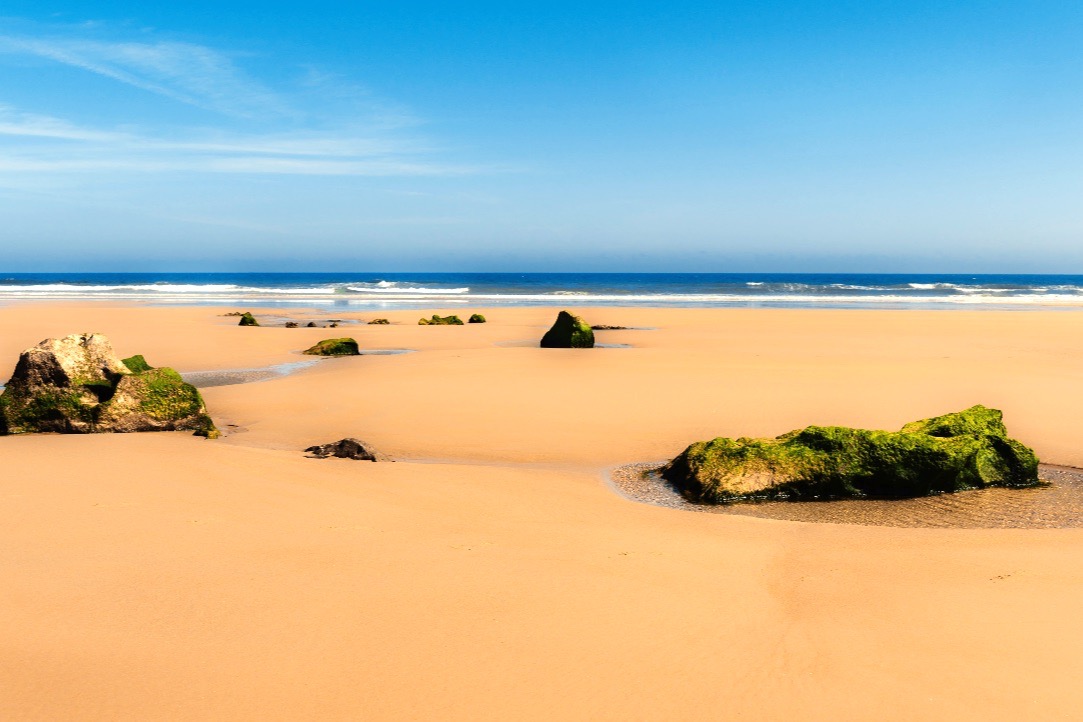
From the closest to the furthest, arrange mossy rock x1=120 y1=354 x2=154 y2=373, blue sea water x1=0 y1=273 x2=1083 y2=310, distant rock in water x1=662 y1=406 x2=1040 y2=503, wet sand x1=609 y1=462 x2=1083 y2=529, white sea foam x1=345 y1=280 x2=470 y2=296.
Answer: wet sand x1=609 y1=462 x2=1083 y2=529, distant rock in water x1=662 y1=406 x2=1040 y2=503, mossy rock x1=120 y1=354 x2=154 y2=373, blue sea water x1=0 y1=273 x2=1083 y2=310, white sea foam x1=345 y1=280 x2=470 y2=296

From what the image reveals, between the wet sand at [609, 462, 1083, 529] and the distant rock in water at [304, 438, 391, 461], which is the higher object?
the distant rock in water at [304, 438, 391, 461]

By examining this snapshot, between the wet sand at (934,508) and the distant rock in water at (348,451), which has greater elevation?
the distant rock in water at (348,451)

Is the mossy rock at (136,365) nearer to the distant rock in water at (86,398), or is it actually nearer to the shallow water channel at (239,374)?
the distant rock in water at (86,398)

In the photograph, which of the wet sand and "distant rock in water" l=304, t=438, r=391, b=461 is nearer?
the wet sand

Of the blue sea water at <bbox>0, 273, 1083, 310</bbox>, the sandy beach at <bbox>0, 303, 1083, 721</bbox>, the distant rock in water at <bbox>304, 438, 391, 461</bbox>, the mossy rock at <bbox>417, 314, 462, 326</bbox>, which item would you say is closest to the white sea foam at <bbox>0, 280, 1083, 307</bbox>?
the blue sea water at <bbox>0, 273, 1083, 310</bbox>

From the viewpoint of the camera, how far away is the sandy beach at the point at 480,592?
112 inches

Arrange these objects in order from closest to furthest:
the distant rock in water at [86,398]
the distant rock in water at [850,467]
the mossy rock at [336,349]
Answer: the distant rock in water at [850,467], the distant rock in water at [86,398], the mossy rock at [336,349]

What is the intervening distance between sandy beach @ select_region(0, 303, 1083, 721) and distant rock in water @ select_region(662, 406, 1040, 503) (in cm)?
64

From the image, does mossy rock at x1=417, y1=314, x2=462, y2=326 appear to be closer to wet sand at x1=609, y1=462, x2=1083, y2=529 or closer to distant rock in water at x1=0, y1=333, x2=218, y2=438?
distant rock in water at x1=0, y1=333, x2=218, y2=438

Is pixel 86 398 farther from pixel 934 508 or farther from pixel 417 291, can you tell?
pixel 417 291

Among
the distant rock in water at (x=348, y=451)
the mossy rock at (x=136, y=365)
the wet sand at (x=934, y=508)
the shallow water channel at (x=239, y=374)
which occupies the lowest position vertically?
the shallow water channel at (x=239, y=374)

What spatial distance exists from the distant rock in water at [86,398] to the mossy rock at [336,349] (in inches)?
276

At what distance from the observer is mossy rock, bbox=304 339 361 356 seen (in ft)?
49.9

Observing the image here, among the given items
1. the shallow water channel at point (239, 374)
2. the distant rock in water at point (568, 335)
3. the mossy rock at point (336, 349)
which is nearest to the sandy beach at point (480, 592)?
the shallow water channel at point (239, 374)
